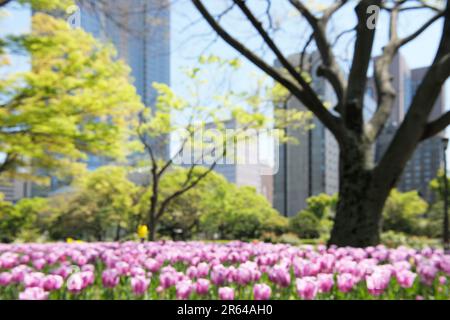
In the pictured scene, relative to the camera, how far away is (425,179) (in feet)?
447

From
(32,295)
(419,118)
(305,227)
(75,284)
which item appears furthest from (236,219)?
(32,295)

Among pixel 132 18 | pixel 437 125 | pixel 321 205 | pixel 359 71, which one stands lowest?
pixel 321 205

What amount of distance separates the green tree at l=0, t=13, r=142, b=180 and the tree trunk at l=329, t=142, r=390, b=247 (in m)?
7.33

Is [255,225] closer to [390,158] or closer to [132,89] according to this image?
[132,89]

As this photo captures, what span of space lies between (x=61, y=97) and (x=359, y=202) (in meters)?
8.67

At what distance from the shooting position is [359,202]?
6.54 meters

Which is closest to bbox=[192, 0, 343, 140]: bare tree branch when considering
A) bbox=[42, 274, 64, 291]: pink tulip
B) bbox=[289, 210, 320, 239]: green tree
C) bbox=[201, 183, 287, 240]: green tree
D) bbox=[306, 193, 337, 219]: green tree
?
bbox=[42, 274, 64, 291]: pink tulip

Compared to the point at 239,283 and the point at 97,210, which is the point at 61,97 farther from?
the point at 97,210

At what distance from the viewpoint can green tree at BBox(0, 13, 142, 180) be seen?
1154 cm

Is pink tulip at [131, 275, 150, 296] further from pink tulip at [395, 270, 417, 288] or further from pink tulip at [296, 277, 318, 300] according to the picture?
pink tulip at [395, 270, 417, 288]

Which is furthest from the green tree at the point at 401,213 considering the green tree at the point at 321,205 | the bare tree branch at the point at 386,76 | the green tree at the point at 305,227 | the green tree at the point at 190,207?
the bare tree branch at the point at 386,76
